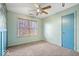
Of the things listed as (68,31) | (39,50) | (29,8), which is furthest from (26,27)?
(68,31)

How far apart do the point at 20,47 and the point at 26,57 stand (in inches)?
9.1

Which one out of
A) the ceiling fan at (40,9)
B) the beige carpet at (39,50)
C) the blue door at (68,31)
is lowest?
the beige carpet at (39,50)

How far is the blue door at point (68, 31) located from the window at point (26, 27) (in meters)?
0.57

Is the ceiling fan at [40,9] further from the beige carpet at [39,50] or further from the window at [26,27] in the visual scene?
the beige carpet at [39,50]

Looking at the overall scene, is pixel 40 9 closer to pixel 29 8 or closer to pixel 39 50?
pixel 29 8

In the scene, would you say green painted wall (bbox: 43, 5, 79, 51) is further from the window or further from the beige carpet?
the window

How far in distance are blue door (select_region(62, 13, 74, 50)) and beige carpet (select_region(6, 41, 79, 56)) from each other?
0.12 m

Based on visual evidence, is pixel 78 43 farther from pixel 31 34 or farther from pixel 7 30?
pixel 7 30

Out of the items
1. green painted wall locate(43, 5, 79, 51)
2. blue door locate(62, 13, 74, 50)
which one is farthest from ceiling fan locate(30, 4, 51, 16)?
blue door locate(62, 13, 74, 50)

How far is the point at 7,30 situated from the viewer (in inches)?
51.0

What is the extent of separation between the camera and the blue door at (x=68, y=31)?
137cm

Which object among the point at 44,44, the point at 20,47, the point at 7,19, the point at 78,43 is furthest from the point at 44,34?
the point at 7,19

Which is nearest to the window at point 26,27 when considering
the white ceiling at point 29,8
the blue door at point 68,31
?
the white ceiling at point 29,8

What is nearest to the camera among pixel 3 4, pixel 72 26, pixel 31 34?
pixel 3 4
